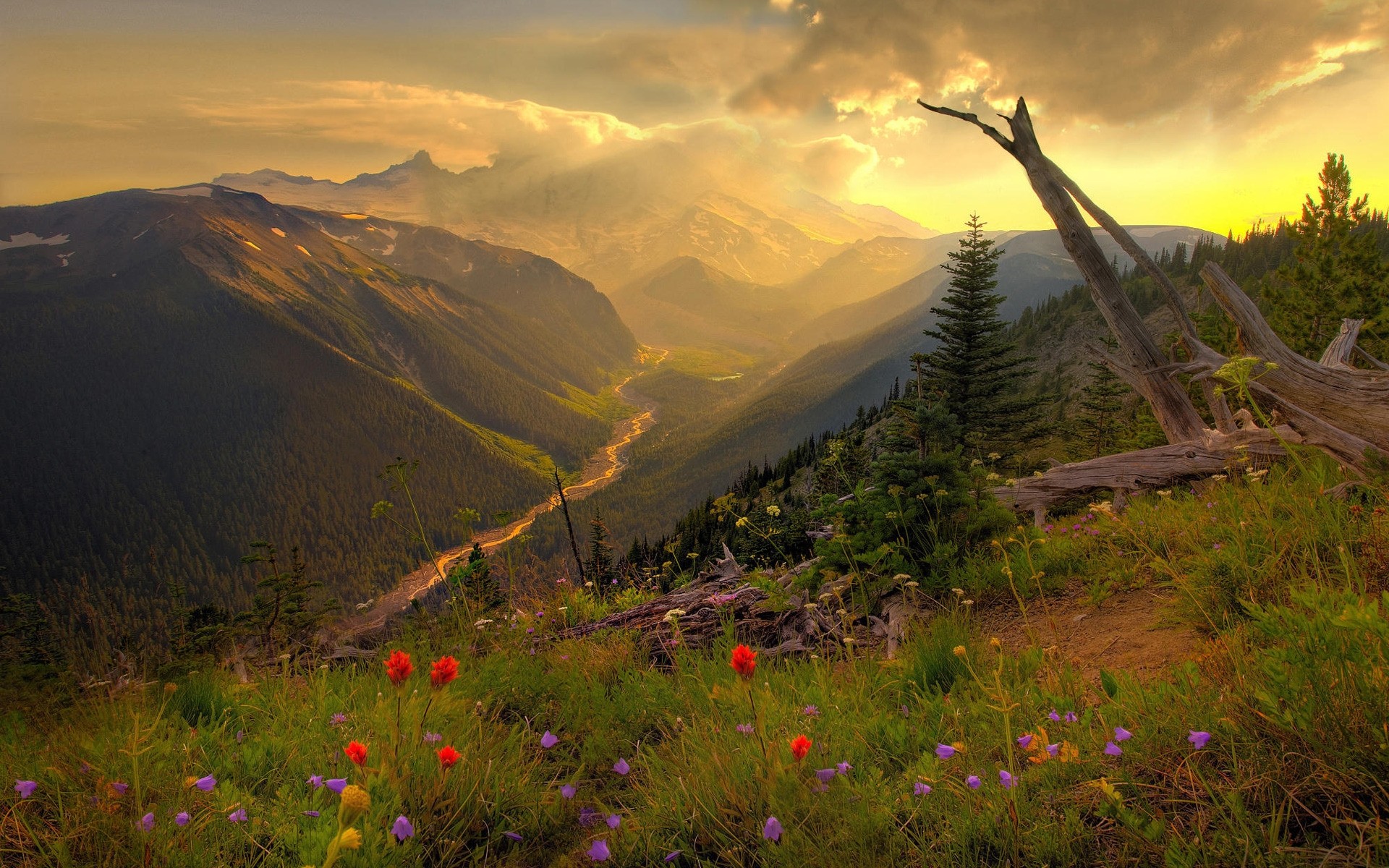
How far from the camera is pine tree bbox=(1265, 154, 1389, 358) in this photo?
31.2m

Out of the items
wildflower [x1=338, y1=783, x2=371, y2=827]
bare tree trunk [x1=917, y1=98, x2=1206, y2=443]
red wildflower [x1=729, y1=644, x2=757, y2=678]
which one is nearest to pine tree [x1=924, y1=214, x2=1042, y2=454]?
bare tree trunk [x1=917, y1=98, x2=1206, y2=443]

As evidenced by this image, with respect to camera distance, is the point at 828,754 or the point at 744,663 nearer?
the point at 744,663

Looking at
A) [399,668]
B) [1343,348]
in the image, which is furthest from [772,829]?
[1343,348]

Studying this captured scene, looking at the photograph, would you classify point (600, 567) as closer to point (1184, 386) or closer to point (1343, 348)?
point (1184, 386)

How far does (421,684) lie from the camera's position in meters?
3.97

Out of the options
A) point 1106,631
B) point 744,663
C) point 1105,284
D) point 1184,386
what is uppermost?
point 1105,284

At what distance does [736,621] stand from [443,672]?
13.0 feet

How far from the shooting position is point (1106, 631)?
434cm

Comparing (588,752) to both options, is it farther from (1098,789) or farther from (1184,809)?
(1184,809)

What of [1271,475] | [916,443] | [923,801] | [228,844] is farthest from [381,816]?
[1271,475]

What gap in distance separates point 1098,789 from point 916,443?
16.9ft

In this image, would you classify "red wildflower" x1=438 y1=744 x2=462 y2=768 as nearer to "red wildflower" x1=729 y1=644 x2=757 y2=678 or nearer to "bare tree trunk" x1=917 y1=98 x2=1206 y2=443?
"red wildflower" x1=729 y1=644 x2=757 y2=678

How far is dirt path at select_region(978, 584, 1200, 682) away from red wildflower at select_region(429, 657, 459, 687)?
2.80m

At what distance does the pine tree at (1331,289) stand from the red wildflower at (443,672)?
128 ft
